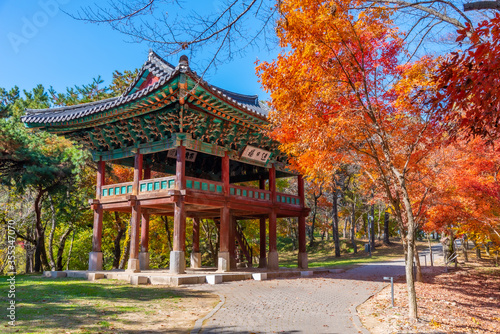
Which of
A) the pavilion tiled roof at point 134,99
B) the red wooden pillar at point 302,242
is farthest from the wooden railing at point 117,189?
the red wooden pillar at point 302,242

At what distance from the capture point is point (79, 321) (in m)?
6.90

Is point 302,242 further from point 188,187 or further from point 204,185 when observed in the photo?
point 188,187

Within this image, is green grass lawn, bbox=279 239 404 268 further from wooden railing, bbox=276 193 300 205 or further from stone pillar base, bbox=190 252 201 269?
wooden railing, bbox=276 193 300 205

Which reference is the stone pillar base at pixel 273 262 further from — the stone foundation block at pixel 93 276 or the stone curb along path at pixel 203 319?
the stone curb along path at pixel 203 319

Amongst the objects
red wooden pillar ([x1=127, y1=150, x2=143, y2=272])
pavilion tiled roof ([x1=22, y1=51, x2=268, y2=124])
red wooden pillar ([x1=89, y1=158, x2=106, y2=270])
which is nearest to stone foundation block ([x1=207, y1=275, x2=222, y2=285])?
red wooden pillar ([x1=127, y1=150, x2=143, y2=272])

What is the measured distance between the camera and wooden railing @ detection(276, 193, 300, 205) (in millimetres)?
19812

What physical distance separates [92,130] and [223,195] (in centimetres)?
709

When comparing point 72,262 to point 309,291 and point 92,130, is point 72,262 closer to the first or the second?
point 92,130

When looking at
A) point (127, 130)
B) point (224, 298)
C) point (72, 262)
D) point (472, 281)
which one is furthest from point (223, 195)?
point (72, 262)

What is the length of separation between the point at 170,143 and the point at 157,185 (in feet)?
6.20

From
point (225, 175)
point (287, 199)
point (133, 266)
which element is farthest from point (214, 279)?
point (287, 199)

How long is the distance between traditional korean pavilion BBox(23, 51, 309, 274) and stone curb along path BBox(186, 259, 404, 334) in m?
3.85

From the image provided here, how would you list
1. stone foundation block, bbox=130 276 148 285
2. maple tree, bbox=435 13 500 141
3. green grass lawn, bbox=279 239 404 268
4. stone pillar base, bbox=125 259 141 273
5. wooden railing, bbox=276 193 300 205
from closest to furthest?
maple tree, bbox=435 13 500 141, stone foundation block, bbox=130 276 148 285, stone pillar base, bbox=125 259 141 273, wooden railing, bbox=276 193 300 205, green grass lawn, bbox=279 239 404 268

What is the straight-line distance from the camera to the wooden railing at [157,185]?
49.8ft
